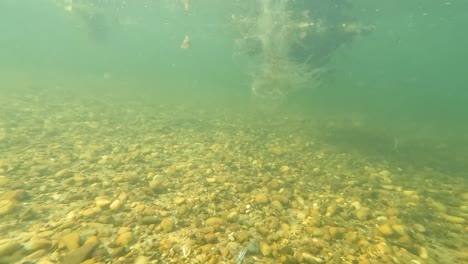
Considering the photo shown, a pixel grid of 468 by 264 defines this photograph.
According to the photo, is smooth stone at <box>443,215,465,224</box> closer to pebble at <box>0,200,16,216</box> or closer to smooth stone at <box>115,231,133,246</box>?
smooth stone at <box>115,231,133,246</box>

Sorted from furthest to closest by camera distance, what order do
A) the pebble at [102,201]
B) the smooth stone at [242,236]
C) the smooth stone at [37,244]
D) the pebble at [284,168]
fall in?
1. the pebble at [284,168]
2. the pebble at [102,201]
3. the smooth stone at [242,236]
4. the smooth stone at [37,244]

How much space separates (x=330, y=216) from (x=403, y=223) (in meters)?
1.20

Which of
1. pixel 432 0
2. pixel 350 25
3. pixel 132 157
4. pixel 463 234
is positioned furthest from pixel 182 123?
pixel 432 0

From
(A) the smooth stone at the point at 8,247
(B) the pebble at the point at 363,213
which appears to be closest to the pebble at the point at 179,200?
(A) the smooth stone at the point at 8,247

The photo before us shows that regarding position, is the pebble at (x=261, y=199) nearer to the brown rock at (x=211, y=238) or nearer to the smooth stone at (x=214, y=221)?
the smooth stone at (x=214, y=221)

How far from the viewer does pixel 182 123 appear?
10625mm

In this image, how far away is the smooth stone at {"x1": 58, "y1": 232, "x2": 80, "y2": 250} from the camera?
10.8ft

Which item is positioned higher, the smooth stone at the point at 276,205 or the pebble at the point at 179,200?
the pebble at the point at 179,200

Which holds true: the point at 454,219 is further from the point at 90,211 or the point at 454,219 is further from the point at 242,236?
the point at 90,211

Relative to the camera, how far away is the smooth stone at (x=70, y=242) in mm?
3279

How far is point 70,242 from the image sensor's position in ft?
10.9

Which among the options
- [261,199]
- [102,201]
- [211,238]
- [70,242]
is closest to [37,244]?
[70,242]

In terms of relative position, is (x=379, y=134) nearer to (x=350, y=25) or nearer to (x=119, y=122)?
(x=350, y=25)

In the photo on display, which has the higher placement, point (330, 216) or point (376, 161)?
point (330, 216)
